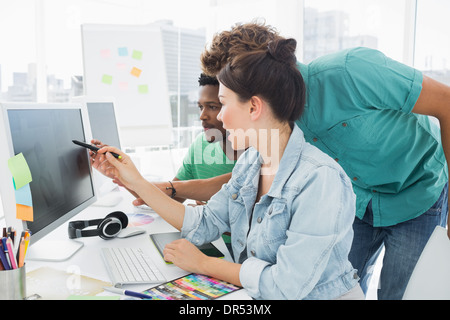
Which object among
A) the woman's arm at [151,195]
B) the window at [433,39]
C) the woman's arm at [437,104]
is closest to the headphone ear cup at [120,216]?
the woman's arm at [151,195]

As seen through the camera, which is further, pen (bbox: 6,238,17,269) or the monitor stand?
the monitor stand

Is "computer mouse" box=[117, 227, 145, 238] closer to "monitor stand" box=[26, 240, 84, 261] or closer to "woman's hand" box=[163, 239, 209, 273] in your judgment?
"monitor stand" box=[26, 240, 84, 261]

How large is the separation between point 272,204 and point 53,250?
2.08 feet

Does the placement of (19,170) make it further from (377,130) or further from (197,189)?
(377,130)

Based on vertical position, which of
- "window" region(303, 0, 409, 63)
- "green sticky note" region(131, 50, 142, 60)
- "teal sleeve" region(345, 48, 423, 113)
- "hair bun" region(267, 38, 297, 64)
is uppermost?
"window" region(303, 0, 409, 63)

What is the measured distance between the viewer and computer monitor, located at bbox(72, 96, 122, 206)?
152 cm

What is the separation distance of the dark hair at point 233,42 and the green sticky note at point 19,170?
0.67m

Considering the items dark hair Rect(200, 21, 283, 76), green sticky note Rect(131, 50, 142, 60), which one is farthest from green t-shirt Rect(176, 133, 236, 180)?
green sticky note Rect(131, 50, 142, 60)

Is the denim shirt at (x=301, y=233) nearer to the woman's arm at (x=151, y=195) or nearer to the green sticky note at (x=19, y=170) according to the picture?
the woman's arm at (x=151, y=195)

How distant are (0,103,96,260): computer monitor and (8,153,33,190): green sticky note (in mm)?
22

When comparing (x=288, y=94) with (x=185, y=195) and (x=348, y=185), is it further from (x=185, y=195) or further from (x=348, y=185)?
(x=185, y=195)

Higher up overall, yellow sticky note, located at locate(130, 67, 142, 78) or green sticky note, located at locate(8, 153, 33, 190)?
yellow sticky note, located at locate(130, 67, 142, 78)

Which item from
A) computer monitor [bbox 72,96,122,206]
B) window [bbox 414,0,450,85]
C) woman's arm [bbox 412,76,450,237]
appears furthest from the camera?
window [bbox 414,0,450,85]

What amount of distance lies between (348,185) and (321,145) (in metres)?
0.48
